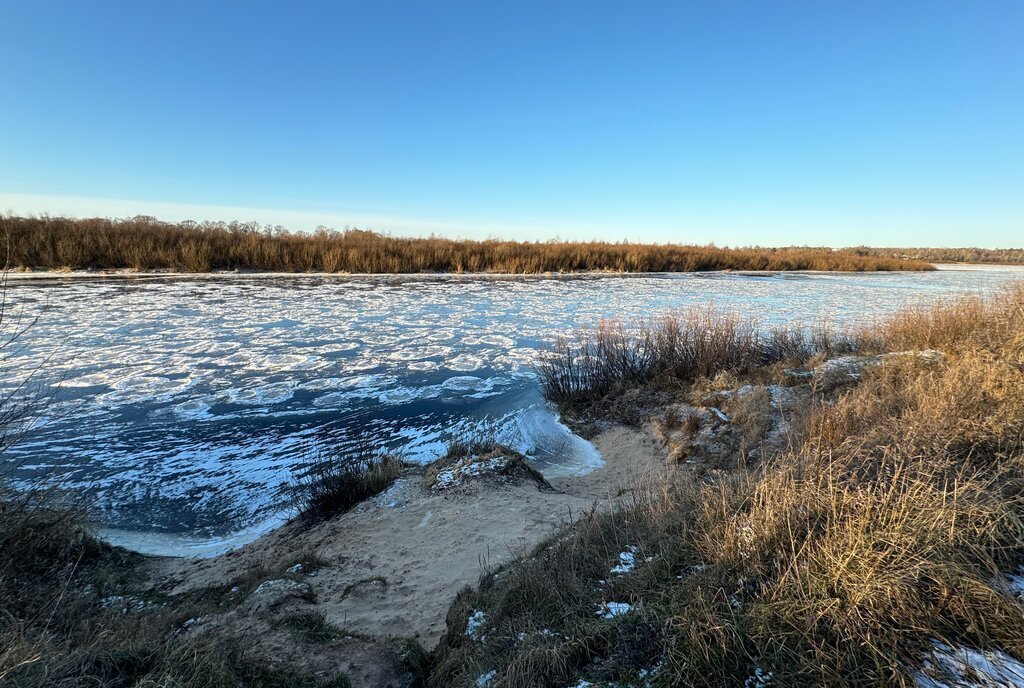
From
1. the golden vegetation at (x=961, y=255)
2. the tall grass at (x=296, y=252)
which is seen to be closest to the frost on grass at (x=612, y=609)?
the tall grass at (x=296, y=252)

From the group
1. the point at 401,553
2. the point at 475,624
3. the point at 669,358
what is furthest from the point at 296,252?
the point at 475,624

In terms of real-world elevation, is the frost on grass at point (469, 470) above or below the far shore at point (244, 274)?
below

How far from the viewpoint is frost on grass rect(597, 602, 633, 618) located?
2.47 m

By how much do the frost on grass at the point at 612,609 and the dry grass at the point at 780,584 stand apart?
5 centimetres

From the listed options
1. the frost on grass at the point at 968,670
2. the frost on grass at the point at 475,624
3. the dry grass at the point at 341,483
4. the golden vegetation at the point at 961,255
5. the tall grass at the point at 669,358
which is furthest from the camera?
the golden vegetation at the point at 961,255

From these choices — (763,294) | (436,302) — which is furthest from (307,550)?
(763,294)

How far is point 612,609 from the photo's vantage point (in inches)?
99.3

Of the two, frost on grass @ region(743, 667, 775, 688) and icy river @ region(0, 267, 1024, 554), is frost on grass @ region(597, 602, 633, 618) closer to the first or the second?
frost on grass @ region(743, 667, 775, 688)

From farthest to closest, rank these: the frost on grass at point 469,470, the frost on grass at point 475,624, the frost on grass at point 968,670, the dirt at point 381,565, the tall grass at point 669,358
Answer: the tall grass at point 669,358 → the frost on grass at point 469,470 → the dirt at point 381,565 → the frost on grass at point 475,624 → the frost on grass at point 968,670

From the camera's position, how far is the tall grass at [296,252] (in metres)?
23.0

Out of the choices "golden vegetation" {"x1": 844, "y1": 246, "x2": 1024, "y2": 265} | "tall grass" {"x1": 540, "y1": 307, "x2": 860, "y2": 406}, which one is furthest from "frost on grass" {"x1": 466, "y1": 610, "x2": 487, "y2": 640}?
"golden vegetation" {"x1": 844, "y1": 246, "x2": 1024, "y2": 265}

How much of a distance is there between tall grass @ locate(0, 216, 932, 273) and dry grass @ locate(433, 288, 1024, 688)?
25.7 m

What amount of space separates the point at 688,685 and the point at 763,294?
2367 cm

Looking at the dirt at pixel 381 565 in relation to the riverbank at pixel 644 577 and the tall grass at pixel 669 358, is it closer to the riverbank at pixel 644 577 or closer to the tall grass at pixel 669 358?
the riverbank at pixel 644 577
